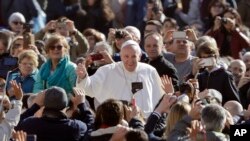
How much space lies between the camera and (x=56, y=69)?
16.9 m

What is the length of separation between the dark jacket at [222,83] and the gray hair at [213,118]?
9.71 feet

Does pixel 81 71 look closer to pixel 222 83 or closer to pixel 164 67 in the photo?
pixel 164 67

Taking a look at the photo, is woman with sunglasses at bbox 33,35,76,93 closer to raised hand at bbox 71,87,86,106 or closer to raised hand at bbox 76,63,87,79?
raised hand at bbox 76,63,87,79

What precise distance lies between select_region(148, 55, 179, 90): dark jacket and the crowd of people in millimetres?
13

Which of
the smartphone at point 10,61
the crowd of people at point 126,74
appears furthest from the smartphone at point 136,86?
the smartphone at point 10,61

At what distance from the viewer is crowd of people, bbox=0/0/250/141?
14031mm

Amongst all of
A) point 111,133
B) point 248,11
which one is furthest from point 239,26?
point 111,133

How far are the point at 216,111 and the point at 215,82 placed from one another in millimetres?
3111

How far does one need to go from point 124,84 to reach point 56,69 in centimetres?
114

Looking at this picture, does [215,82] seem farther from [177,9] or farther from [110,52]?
[177,9]

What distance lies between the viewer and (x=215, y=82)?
1683cm

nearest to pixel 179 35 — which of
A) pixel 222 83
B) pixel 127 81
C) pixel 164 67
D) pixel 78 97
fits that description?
pixel 164 67

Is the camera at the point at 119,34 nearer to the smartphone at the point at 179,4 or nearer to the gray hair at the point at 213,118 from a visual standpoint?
the gray hair at the point at 213,118

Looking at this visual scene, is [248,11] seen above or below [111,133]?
above
